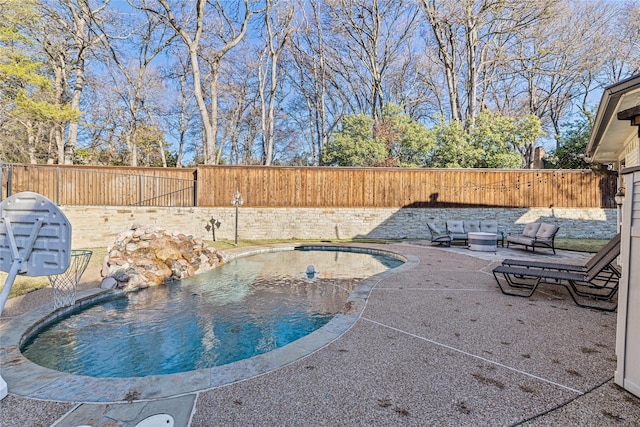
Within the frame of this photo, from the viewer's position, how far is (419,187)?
13.0 m

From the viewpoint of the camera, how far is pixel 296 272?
23.0ft

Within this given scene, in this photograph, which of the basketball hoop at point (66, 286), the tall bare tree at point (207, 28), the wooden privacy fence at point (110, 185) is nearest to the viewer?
the basketball hoop at point (66, 286)

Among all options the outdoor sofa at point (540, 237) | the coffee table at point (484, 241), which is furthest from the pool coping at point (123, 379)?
the outdoor sofa at point (540, 237)

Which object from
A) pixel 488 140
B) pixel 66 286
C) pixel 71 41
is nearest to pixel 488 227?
pixel 488 140

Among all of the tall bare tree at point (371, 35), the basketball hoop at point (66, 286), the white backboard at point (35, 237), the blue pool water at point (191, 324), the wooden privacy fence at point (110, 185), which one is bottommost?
the blue pool water at point (191, 324)

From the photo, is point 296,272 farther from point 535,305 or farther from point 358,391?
point 358,391

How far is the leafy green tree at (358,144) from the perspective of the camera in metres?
15.7

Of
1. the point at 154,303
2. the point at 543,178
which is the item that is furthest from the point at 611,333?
the point at 543,178

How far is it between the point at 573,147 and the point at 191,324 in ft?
63.2

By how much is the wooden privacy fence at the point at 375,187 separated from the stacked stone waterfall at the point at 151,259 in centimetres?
530

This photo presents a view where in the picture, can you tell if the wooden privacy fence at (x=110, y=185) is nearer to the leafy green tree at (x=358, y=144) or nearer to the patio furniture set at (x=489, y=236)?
the leafy green tree at (x=358, y=144)

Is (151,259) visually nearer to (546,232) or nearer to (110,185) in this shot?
(110,185)

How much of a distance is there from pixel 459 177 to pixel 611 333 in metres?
10.7

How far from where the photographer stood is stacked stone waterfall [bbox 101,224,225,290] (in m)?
5.62
